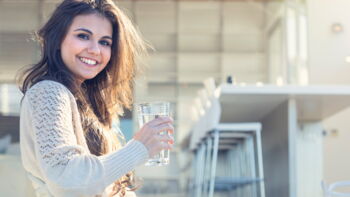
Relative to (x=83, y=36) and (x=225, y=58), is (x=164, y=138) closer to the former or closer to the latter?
(x=83, y=36)

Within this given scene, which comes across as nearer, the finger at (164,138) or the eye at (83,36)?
the finger at (164,138)

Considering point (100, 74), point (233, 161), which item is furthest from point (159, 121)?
point (233, 161)

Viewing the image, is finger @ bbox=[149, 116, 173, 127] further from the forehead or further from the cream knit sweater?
the forehead

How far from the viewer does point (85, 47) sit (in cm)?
113

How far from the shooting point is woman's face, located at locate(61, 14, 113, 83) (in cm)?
114

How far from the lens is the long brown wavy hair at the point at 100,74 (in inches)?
44.9

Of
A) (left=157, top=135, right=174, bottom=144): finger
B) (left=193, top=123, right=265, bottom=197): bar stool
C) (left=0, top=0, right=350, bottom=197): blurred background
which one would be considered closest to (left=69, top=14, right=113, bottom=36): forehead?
(left=157, top=135, right=174, bottom=144): finger

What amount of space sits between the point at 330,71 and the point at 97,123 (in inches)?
176

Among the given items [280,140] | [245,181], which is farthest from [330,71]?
[245,181]

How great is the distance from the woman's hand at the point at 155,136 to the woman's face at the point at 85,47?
188mm

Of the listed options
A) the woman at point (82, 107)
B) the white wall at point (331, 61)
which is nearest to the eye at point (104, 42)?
the woman at point (82, 107)

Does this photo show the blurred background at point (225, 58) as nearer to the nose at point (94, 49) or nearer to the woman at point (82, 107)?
the woman at point (82, 107)

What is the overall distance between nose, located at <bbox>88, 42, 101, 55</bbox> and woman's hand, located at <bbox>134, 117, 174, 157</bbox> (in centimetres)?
19

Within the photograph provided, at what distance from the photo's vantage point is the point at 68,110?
3.32 feet
